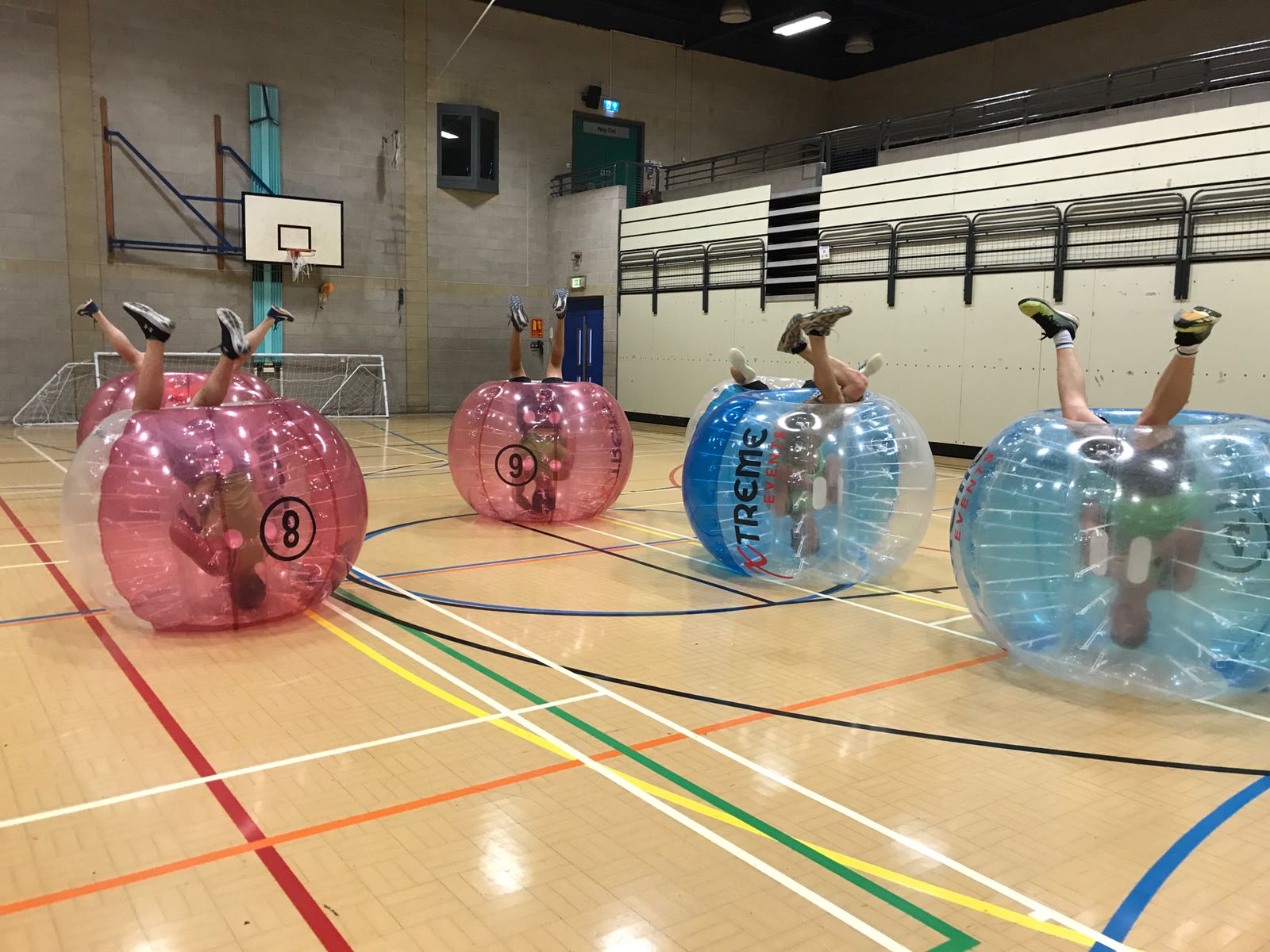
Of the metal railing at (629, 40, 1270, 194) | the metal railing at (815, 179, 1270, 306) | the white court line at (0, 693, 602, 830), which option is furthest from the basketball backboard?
the white court line at (0, 693, 602, 830)

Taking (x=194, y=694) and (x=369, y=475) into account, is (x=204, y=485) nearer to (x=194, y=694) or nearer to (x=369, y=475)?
(x=194, y=694)

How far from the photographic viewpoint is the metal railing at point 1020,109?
11266mm

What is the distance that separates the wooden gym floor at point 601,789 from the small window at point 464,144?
12.5m

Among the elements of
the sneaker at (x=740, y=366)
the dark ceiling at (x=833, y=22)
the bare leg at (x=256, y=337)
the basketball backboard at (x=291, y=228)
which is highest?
the dark ceiling at (x=833, y=22)

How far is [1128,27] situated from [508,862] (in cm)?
1663

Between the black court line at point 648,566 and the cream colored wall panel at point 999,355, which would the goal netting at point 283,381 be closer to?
the black court line at point 648,566

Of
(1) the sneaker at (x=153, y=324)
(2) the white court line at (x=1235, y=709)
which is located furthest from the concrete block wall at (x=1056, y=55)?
(1) the sneaker at (x=153, y=324)

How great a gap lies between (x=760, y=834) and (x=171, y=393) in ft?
19.1

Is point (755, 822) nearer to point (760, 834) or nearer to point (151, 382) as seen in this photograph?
point (760, 834)

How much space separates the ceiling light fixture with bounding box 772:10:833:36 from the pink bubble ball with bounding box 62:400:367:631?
13.8m

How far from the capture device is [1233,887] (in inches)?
87.7

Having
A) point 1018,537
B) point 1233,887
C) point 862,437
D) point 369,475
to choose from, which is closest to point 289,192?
point 369,475

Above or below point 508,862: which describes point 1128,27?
above

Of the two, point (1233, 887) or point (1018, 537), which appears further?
point (1018, 537)
